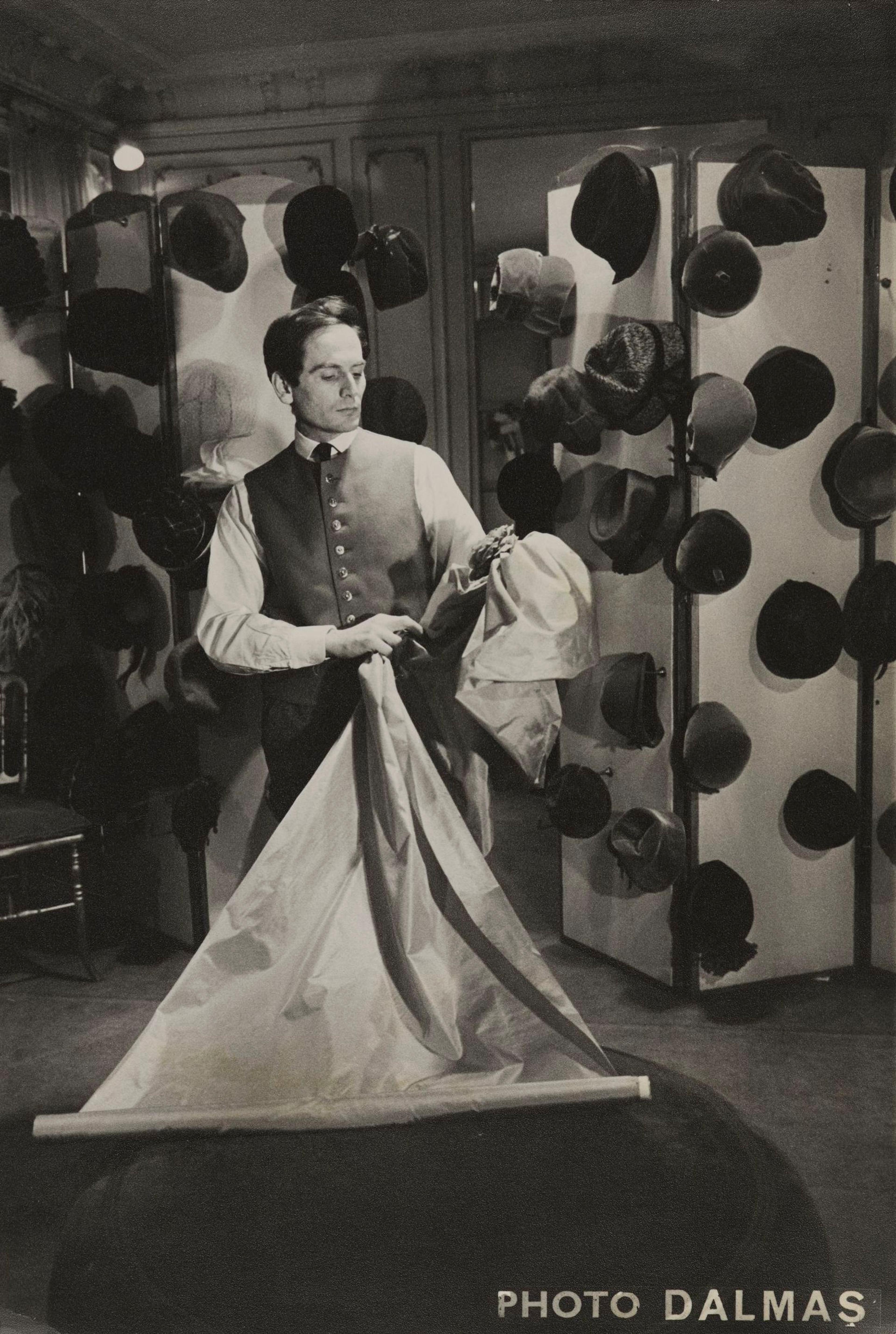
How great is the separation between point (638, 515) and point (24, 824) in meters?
1.39

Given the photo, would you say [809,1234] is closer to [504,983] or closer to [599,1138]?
[599,1138]

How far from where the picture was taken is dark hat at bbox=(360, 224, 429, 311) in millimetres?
2197

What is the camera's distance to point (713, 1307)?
218 centimetres

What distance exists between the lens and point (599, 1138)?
7.31 ft

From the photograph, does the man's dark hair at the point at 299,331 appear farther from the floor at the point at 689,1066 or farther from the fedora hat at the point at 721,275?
the floor at the point at 689,1066

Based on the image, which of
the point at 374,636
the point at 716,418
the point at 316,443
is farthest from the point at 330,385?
the point at 716,418

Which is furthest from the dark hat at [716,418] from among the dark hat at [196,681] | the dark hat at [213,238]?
the dark hat at [196,681]

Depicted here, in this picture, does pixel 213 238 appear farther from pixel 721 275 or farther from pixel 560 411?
pixel 721 275

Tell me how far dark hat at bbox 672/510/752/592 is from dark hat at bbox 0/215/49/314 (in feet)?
4.31

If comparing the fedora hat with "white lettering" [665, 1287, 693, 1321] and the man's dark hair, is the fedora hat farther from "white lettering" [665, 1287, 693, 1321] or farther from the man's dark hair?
"white lettering" [665, 1287, 693, 1321]

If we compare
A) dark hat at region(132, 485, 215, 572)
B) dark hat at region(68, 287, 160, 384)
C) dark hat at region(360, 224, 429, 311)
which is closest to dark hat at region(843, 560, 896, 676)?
dark hat at region(360, 224, 429, 311)

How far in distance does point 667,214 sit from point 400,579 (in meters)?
0.80

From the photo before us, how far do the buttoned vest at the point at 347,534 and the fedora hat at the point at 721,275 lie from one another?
1.92 feet

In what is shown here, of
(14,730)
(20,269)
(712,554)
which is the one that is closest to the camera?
(712,554)
